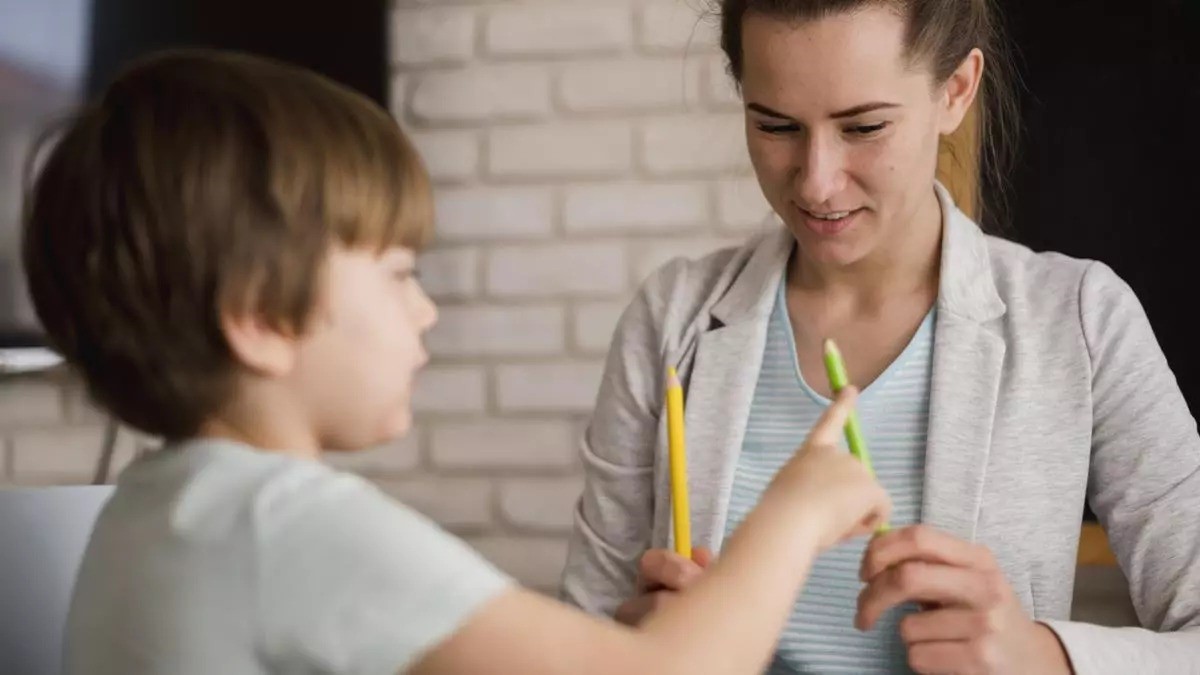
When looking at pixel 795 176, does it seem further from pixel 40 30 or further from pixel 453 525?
pixel 40 30

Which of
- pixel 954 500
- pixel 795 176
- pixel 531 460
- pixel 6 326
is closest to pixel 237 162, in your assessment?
pixel 795 176

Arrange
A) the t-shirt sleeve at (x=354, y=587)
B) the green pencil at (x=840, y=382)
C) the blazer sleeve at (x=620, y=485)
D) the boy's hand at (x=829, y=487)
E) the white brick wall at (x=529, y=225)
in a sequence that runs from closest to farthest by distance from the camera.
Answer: the t-shirt sleeve at (x=354, y=587) → the boy's hand at (x=829, y=487) → the green pencil at (x=840, y=382) → the blazer sleeve at (x=620, y=485) → the white brick wall at (x=529, y=225)

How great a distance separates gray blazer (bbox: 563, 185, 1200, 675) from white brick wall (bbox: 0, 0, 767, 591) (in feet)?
1.57

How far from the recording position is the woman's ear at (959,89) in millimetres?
1162

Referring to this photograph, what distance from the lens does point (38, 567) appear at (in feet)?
2.76

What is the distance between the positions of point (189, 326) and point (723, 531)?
61cm

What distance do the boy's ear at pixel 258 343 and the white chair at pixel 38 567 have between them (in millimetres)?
251

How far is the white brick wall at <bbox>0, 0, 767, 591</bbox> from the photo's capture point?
1701 millimetres

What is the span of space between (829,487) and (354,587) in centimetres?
25

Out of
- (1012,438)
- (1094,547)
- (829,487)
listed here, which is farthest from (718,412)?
(1094,547)

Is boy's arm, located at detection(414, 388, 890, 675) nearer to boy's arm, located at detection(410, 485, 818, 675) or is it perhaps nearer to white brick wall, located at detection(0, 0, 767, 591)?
boy's arm, located at detection(410, 485, 818, 675)

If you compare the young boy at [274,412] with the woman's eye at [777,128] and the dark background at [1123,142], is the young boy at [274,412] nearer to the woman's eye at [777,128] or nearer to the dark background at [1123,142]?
the woman's eye at [777,128]

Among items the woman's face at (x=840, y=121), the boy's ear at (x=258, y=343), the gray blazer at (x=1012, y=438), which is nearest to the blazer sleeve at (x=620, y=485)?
the gray blazer at (x=1012, y=438)

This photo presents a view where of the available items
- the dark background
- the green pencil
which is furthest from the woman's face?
the dark background
